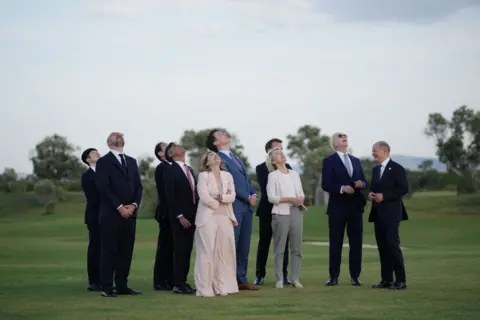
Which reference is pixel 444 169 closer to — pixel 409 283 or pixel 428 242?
pixel 428 242

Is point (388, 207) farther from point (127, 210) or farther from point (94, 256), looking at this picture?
point (94, 256)

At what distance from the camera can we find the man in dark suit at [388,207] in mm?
15367

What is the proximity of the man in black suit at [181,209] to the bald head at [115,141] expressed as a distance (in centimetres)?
92

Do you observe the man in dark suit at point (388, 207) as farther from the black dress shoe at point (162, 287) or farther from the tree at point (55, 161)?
the tree at point (55, 161)

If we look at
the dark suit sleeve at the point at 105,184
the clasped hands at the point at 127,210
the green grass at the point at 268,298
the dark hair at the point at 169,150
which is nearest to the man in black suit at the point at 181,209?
the dark hair at the point at 169,150

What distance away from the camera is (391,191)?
1543cm

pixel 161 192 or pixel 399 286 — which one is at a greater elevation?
pixel 161 192

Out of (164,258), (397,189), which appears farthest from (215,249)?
(397,189)

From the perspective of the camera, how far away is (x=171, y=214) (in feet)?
50.5

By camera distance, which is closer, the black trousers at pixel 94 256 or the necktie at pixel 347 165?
the black trousers at pixel 94 256

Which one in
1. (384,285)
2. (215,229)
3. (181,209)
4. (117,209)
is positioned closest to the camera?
(117,209)

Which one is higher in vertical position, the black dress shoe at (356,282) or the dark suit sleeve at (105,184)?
the dark suit sleeve at (105,184)

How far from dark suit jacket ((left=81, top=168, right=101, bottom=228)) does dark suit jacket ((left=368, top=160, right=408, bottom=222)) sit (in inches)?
179

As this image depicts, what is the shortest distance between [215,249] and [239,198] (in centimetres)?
112
